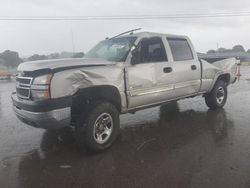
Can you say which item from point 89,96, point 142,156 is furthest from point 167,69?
point 142,156

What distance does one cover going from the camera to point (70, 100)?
470 centimetres

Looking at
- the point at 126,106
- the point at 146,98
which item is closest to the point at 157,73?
the point at 146,98

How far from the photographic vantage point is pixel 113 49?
240 inches

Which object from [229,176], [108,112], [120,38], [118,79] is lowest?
[229,176]

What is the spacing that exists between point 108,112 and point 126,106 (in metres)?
0.55

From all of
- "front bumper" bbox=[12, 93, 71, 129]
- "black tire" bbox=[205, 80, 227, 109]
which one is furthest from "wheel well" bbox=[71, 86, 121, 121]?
"black tire" bbox=[205, 80, 227, 109]

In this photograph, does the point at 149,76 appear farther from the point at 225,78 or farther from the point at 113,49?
the point at 225,78

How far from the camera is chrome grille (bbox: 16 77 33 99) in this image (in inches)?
188

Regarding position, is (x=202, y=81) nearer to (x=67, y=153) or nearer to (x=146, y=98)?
(x=146, y=98)

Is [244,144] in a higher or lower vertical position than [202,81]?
lower

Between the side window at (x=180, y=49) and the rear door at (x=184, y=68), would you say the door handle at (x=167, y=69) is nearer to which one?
the rear door at (x=184, y=68)

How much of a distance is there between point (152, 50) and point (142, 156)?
2356 mm

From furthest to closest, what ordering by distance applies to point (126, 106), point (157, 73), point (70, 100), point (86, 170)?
point (157, 73)
point (126, 106)
point (70, 100)
point (86, 170)

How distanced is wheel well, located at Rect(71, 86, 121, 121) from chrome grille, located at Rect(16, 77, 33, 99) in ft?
2.39
